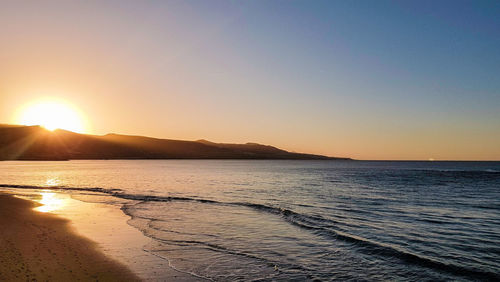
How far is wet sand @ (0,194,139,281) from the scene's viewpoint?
405 inches

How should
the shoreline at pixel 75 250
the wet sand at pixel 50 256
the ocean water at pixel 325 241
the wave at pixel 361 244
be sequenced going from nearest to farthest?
1. the wet sand at pixel 50 256
2. the shoreline at pixel 75 250
3. the ocean water at pixel 325 241
4. the wave at pixel 361 244

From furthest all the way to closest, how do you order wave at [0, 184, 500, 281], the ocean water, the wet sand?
wave at [0, 184, 500, 281] < the ocean water < the wet sand

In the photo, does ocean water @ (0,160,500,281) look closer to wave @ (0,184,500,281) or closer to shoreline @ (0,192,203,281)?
wave @ (0,184,500,281)

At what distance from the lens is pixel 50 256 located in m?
12.3

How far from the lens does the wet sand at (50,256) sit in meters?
10.3

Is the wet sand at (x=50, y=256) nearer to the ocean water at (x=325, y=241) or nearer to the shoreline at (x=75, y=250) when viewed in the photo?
the shoreline at (x=75, y=250)

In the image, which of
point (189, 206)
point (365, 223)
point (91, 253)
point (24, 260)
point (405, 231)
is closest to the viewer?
point (24, 260)

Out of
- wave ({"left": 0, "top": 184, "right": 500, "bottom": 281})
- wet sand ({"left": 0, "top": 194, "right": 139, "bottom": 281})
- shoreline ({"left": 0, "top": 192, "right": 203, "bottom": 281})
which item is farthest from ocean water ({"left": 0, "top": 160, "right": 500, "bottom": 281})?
wet sand ({"left": 0, "top": 194, "right": 139, "bottom": 281})

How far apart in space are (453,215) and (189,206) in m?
20.6

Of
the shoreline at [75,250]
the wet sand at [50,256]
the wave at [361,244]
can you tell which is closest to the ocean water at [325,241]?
the wave at [361,244]

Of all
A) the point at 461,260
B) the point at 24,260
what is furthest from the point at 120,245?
the point at 461,260

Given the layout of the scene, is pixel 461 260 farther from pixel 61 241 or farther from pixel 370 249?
pixel 61 241

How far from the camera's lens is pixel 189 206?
96.0 ft

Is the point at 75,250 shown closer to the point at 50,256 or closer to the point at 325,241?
the point at 50,256
